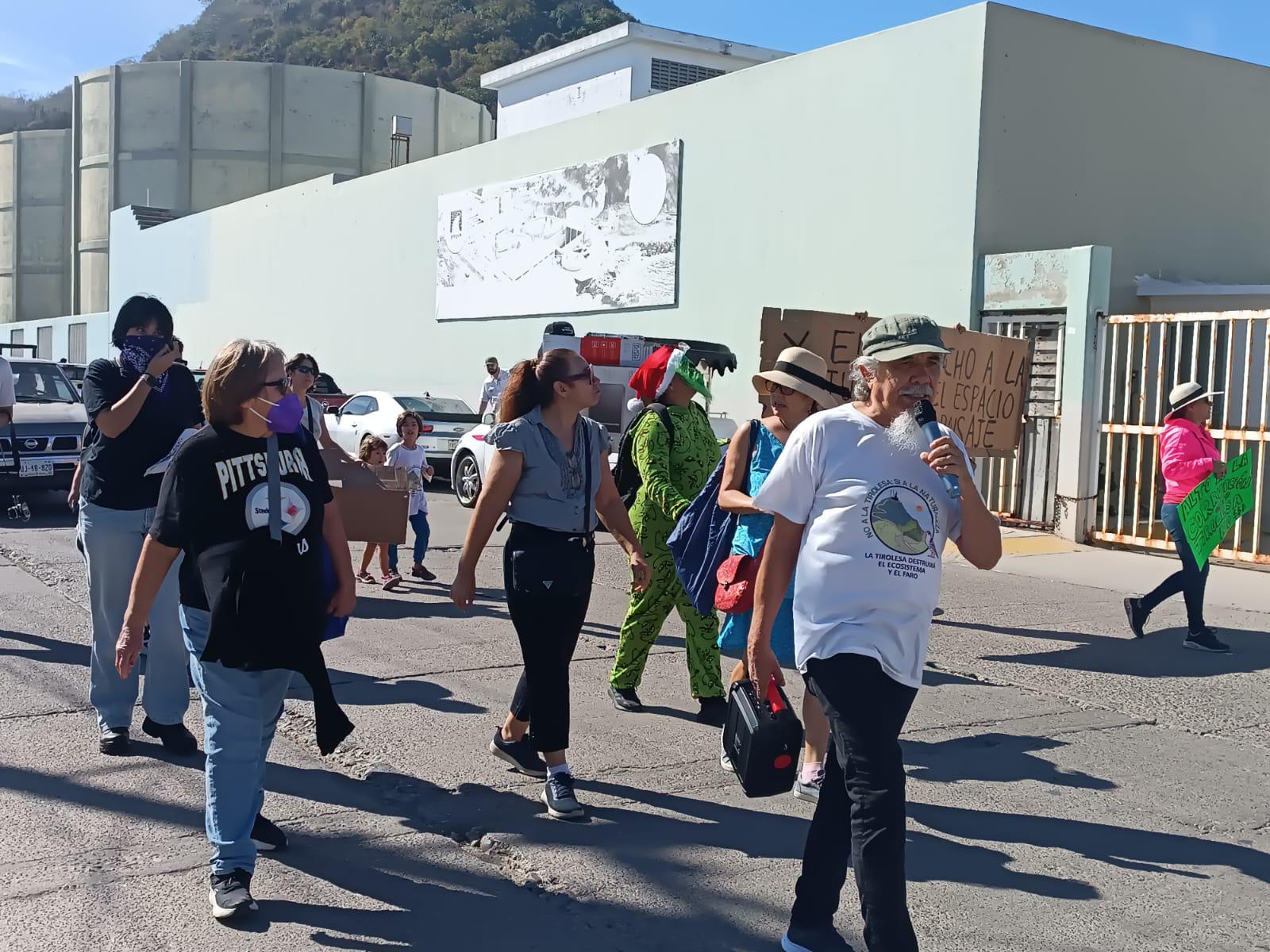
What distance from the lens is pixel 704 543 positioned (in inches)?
210

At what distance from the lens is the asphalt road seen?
12.6 ft

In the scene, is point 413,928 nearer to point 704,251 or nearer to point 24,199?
point 704,251

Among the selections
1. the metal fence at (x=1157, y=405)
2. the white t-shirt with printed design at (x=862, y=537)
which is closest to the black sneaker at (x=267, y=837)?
the white t-shirt with printed design at (x=862, y=537)

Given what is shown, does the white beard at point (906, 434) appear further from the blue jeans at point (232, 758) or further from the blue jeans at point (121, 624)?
the blue jeans at point (121, 624)

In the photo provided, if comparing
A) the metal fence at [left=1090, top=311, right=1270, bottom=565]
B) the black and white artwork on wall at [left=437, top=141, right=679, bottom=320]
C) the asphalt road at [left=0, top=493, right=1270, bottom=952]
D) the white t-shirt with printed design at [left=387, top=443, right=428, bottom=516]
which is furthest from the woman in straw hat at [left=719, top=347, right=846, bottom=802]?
the black and white artwork on wall at [left=437, top=141, right=679, bottom=320]

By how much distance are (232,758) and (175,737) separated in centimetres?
171

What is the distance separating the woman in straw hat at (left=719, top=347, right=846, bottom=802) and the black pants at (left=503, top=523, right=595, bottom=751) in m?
0.67

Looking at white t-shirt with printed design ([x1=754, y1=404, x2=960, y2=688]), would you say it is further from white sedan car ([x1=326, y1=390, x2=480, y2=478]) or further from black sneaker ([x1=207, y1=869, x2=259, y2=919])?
white sedan car ([x1=326, y1=390, x2=480, y2=478])

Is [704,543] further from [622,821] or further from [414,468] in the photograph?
[414,468]

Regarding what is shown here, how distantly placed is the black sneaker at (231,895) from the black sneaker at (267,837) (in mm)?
472

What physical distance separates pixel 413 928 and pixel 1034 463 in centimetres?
1178

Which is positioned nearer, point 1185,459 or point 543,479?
point 543,479

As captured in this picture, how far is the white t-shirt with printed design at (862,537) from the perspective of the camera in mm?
3260

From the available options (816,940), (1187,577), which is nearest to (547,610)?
(816,940)
